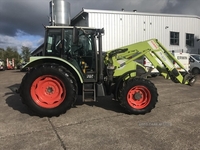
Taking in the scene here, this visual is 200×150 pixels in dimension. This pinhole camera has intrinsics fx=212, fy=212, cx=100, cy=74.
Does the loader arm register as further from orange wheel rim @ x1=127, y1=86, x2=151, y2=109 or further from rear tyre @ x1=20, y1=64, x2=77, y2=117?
rear tyre @ x1=20, y1=64, x2=77, y2=117

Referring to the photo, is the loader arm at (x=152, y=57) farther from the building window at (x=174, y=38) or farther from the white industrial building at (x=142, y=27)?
the building window at (x=174, y=38)

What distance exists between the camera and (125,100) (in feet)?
17.7

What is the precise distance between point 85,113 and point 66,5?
189 inches

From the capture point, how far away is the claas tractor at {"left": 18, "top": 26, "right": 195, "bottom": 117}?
5.25 meters

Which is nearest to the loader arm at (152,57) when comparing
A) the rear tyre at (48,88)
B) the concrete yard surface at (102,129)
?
the concrete yard surface at (102,129)

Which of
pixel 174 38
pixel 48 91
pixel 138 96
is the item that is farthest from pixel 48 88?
pixel 174 38

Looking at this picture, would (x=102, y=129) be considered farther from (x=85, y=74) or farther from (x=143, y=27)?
(x=143, y=27)

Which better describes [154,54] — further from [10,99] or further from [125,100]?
[10,99]

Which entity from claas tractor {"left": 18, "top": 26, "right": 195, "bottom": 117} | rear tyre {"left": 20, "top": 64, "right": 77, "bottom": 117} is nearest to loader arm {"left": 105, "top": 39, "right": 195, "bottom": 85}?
claas tractor {"left": 18, "top": 26, "right": 195, "bottom": 117}

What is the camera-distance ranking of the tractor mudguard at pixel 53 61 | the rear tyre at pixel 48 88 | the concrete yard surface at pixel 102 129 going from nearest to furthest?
the concrete yard surface at pixel 102 129 < the rear tyre at pixel 48 88 < the tractor mudguard at pixel 53 61

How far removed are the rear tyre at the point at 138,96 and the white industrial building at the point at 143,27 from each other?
13.2 meters

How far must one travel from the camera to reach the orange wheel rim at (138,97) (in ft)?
18.1

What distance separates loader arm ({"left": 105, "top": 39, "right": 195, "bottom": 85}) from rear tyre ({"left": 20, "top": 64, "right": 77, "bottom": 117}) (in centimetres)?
140

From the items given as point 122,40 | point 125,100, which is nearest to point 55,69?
point 125,100
